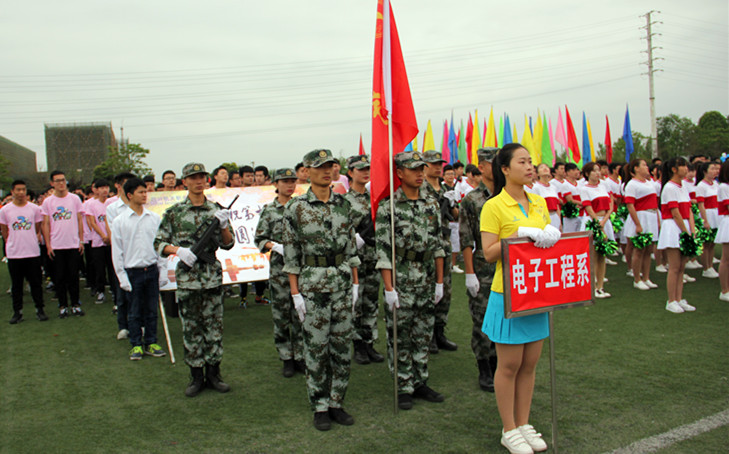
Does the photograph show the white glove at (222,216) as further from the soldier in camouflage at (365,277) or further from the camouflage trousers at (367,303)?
the camouflage trousers at (367,303)

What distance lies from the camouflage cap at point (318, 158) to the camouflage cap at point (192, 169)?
137cm

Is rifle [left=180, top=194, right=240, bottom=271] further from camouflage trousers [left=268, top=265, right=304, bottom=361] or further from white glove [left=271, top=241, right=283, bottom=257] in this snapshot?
camouflage trousers [left=268, top=265, right=304, bottom=361]

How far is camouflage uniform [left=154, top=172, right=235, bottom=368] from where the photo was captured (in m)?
4.97

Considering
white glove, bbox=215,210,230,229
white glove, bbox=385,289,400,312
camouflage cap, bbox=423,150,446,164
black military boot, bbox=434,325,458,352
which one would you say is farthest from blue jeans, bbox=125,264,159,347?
camouflage cap, bbox=423,150,446,164

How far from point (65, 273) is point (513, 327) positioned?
8047mm

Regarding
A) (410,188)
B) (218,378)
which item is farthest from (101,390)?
(410,188)

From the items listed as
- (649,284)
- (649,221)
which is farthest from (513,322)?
(649,284)

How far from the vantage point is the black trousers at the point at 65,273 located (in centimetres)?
866

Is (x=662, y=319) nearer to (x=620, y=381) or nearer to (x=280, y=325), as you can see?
(x=620, y=381)

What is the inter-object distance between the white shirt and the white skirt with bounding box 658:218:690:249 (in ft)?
22.0

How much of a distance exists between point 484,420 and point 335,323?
1.43m

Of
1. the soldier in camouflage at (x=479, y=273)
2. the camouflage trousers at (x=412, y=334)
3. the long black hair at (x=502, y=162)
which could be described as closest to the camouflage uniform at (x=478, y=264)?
the soldier in camouflage at (x=479, y=273)

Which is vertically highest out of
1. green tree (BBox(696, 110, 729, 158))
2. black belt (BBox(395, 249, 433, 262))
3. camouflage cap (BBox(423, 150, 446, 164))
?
green tree (BBox(696, 110, 729, 158))

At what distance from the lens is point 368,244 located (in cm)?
604
